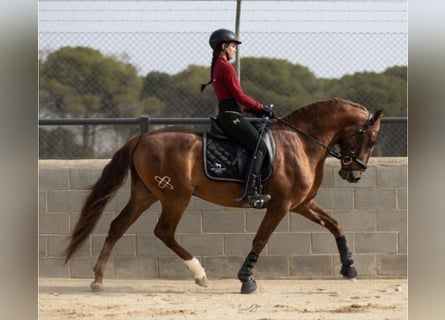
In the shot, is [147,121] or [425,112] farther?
[147,121]

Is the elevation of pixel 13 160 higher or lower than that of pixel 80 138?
lower

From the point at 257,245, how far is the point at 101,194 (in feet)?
4.27

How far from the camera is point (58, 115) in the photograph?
16156 millimetres

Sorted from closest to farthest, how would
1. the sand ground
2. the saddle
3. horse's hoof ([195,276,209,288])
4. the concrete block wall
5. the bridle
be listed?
1. the sand ground
2. the saddle
3. horse's hoof ([195,276,209,288])
4. the bridle
5. the concrete block wall

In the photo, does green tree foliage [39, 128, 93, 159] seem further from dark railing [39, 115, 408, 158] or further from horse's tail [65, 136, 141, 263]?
horse's tail [65, 136, 141, 263]

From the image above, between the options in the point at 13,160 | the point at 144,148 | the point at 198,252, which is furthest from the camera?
the point at 198,252

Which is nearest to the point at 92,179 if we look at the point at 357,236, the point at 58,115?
the point at 357,236

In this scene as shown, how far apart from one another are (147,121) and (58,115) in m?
8.50

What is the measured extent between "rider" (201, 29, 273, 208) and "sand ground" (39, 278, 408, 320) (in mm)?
817

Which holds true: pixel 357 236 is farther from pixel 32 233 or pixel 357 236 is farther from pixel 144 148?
pixel 32 233

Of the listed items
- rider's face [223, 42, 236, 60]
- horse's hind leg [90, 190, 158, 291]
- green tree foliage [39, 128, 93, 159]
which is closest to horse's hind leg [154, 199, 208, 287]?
horse's hind leg [90, 190, 158, 291]

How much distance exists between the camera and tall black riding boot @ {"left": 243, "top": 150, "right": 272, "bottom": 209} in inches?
266

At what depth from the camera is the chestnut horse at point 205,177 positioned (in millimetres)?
6879

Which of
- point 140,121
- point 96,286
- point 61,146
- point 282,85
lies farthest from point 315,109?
point 282,85
